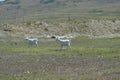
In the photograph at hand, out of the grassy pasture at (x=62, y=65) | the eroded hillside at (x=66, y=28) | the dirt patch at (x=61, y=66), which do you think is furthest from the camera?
the eroded hillside at (x=66, y=28)

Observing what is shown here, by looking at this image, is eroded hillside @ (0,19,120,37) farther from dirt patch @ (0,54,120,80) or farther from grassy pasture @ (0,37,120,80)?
dirt patch @ (0,54,120,80)

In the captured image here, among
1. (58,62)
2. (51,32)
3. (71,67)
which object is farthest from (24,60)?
(51,32)

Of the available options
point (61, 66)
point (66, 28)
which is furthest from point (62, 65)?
point (66, 28)

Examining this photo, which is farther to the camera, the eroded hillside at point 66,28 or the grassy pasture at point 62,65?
the eroded hillside at point 66,28

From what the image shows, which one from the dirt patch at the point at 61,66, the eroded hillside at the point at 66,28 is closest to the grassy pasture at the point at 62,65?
the dirt patch at the point at 61,66

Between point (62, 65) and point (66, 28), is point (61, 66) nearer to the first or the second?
point (62, 65)

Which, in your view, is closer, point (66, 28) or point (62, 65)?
point (62, 65)

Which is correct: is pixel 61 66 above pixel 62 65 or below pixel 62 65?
above

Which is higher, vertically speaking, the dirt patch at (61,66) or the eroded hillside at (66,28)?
the dirt patch at (61,66)

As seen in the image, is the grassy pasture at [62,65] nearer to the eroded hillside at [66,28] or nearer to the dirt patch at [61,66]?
the dirt patch at [61,66]

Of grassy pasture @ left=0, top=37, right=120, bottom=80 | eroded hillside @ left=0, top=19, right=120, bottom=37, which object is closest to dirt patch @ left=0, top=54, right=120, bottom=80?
grassy pasture @ left=0, top=37, right=120, bottom=80

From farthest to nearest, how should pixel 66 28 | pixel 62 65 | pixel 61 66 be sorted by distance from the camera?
1. pixel 66 28
2. pixel 62 65
3. pixel 61 66

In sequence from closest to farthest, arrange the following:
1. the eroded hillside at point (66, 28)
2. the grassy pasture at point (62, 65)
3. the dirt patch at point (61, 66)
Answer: the grassy pasture at point (62, 65), the dirt patch at point (61, 66), the eroded hillside at point (66, 28)

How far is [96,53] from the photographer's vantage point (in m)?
36.6
